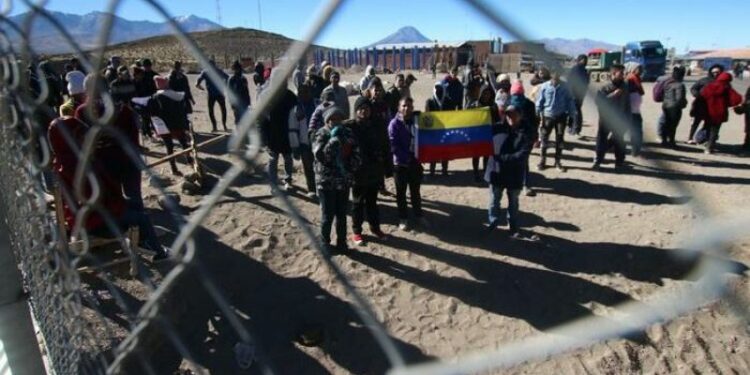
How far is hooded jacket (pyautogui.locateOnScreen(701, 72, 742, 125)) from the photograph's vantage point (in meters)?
8.71

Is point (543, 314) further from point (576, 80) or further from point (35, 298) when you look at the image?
point (576, 80)

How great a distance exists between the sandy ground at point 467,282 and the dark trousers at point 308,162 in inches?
9.7

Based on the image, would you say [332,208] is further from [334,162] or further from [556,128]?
[556,128]

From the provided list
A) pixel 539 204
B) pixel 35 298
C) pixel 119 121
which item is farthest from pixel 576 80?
pixel 539 204

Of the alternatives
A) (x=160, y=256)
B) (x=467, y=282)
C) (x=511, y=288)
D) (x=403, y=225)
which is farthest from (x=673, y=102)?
(x=160, y=256)

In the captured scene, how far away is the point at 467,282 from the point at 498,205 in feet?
3.89

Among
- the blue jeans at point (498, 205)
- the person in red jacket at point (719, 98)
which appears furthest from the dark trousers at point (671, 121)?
the blue jeans at point (498, 205)

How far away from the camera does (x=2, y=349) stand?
5.48ft

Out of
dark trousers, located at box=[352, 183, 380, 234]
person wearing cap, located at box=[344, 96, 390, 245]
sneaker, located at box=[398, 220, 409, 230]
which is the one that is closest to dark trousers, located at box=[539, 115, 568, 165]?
sneaker, located at box=[398, 220, 409, 230]

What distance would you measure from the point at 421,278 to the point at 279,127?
2.85 m

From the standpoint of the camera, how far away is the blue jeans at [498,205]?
18.0 feet

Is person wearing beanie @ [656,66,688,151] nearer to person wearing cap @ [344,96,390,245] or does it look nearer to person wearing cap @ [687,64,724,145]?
person wearing cap @ [687,64,724,145]

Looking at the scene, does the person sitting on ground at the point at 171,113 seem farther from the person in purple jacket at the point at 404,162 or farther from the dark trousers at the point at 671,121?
the dark trousers at the point at 671,121

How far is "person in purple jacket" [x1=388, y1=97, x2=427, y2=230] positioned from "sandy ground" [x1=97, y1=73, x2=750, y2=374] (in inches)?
10.0
